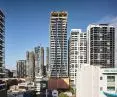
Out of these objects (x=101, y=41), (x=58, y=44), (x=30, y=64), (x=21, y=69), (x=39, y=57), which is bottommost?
(x=21, y=69)

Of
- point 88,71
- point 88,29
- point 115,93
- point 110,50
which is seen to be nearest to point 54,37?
point 88,29

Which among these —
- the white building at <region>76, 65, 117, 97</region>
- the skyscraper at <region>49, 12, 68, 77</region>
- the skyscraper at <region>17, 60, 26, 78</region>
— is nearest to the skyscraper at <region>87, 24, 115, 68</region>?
the skyscraper at <region>49, 12, 68, 77</region>

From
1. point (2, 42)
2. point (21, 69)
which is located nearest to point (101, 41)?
point (2, 42)

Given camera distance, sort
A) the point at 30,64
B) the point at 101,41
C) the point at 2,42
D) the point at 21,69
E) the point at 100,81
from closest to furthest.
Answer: the point at 100,81, the point at 2,42, the point at 101,41, the point at 30,64, the point at 21,69

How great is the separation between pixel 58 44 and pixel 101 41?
832 cm

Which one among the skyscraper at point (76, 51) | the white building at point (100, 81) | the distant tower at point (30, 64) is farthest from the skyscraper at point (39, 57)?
the white building at point (100, 81)

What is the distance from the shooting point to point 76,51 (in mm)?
65312

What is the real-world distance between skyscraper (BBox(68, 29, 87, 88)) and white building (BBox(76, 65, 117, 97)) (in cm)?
3413

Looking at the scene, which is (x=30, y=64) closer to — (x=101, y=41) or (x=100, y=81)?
(x=101, y=41)

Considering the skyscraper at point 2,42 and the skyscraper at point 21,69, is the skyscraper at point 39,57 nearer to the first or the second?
the skyscraper at point 21,69

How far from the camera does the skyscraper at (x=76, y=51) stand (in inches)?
2520

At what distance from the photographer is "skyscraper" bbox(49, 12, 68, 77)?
207 feet

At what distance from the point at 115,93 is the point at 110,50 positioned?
35.8m

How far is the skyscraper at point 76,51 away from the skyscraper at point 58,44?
1752 mm
